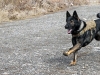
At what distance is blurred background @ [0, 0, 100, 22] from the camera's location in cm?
1809

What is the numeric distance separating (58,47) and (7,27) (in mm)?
5306

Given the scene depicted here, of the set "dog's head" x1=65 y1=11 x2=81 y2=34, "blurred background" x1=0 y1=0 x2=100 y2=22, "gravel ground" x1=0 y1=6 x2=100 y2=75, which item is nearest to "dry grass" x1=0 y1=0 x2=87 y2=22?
"blurred background" x1=0 y1=0 x2=100 y2=22

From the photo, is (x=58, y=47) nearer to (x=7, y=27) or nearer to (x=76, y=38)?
(x=76, y=38)

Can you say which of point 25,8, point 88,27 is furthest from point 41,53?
point 25,8

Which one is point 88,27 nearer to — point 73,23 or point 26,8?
point 73,23

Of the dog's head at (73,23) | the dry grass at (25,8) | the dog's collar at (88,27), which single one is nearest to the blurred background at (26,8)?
the dry grass at (25,8)

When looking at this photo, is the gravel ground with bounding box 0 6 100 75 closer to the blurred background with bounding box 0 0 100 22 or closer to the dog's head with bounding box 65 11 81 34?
the dog's head with bounding box 65 11 81 34

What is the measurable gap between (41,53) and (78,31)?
2.01 metres

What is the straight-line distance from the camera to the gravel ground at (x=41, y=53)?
7457 mm

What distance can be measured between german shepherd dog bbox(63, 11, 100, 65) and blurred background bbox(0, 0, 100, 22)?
9.75 meters

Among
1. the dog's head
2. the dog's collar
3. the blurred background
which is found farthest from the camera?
the blurred background

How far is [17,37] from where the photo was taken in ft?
39.9

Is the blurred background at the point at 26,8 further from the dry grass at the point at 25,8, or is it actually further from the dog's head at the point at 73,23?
the dog's head at the point at 73,23

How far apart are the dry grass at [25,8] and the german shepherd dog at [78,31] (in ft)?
32.0
